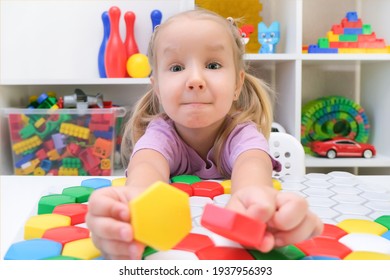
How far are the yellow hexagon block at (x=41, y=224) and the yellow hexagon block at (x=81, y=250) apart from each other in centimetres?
5

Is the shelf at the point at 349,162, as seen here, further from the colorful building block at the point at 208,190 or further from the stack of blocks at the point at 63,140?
the colorful building block at the point at 208,190

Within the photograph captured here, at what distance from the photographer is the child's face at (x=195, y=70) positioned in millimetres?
581

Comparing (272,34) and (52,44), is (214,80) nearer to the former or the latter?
(272,34)

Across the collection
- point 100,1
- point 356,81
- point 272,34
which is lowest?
point 356,81

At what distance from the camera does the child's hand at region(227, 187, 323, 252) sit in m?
0.32

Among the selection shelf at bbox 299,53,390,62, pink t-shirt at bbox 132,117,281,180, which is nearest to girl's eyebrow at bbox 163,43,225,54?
pink t-shirt at bbox 132,117,281,180

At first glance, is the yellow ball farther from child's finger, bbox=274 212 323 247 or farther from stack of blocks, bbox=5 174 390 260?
child's finger, bbox=274 212 323 247

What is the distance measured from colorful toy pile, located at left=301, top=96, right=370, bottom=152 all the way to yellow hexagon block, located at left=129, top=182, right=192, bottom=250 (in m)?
1.15

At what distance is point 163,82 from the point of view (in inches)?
24.2

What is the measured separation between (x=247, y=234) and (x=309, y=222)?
60mm

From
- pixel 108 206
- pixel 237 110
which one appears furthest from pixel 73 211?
pixel 237 110

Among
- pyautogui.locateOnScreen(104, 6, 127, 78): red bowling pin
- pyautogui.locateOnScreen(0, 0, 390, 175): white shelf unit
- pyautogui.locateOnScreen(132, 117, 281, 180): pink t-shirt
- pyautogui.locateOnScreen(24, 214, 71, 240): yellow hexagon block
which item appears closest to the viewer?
pyautogui.locateOnScreen(24, 214, 71, 240): yellow hexagon block

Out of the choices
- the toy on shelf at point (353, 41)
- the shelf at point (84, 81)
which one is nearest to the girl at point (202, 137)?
the shelf at point (84, 81)
